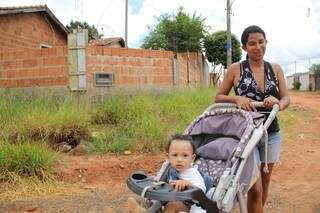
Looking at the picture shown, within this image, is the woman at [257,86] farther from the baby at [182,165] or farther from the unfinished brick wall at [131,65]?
the unfinished brick wall at [131,65]

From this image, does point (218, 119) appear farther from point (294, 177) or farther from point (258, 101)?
point (294, 177)

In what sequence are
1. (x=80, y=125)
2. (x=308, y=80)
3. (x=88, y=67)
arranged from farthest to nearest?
(x=308, y=80) < (x=88, y=67) < (x=80, y=125)

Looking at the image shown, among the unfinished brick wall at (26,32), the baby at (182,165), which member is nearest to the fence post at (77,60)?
the unfinished brick wall at (26,32)

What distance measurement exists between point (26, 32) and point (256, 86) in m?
12.4

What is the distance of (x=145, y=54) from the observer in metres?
10.4

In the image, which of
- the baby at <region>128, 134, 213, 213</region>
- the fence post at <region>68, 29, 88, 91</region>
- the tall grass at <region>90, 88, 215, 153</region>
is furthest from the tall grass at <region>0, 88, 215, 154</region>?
the baby at <region>128, 134, 213, 213</region>

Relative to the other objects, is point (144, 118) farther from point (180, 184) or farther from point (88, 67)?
point (180, 184)

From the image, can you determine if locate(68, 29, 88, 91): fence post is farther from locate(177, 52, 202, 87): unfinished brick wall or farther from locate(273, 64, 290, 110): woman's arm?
locate(273, 64, 290, 110): woman's arm

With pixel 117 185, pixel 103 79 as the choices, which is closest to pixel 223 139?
pixel 117 185

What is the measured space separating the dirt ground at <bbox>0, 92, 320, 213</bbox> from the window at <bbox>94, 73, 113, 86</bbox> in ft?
9.75

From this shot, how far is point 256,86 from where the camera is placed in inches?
138

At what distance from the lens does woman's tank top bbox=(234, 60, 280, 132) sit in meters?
3.51

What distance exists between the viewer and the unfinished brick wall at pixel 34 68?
30.5ft

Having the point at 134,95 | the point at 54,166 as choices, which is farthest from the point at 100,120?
the point at 54,166
